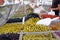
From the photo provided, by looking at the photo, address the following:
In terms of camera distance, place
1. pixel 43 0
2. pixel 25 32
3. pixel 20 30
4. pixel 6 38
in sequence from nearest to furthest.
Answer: pixel 6 38, pixel 25 32, pixel 20 30, pixel 43 0

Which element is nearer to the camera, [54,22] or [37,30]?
[37,30]

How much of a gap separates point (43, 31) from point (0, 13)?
791 mm

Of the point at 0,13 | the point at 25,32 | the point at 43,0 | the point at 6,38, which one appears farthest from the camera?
the point at 43,0

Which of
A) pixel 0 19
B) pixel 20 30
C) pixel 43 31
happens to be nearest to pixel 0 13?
pixel 0 19

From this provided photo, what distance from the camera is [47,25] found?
100 inches

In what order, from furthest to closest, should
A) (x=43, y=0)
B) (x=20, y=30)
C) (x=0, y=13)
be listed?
(x=43, y=0)
(x=0, y=13)
(x=20, y=30)

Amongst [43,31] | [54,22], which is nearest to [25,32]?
[43,31]

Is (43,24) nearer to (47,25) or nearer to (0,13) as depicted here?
(47,25)

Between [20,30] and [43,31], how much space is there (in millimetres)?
370

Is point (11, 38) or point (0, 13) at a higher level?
point (0, 13)

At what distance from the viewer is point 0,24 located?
2.48 m

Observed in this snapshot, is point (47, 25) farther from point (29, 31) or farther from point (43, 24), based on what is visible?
point (29, 31)

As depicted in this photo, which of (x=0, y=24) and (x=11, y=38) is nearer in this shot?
(x=11, y=38)

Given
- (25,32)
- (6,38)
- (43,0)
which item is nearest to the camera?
(6,38)
